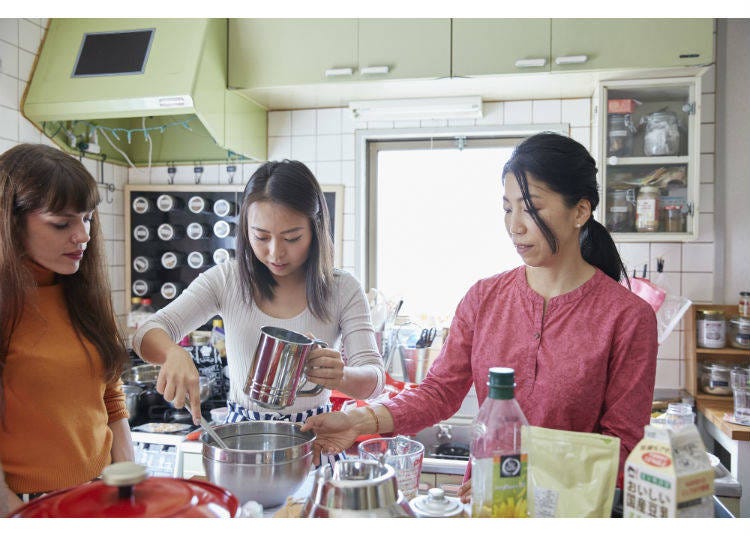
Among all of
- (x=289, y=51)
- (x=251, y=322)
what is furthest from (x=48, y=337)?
(x=289, y=51)

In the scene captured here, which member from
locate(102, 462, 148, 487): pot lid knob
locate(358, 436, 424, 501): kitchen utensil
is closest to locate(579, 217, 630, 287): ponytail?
locate(358, 436, 424, 501): kitchen utensil

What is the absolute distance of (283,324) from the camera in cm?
143

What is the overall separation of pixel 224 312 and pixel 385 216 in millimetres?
1623

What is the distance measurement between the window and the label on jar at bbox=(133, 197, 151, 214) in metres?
1.10

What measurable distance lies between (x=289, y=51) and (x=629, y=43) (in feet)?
4.28

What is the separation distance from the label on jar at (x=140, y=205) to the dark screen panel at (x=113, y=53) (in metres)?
0.71

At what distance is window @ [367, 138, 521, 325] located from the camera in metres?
2.91

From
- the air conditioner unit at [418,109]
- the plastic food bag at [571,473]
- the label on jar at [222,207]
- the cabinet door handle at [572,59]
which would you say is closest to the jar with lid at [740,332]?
the cabinet door handle at [572,59]

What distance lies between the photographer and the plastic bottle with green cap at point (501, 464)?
76cm

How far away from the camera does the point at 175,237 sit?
3.01m

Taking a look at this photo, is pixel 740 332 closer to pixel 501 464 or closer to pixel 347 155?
pixel 347 155

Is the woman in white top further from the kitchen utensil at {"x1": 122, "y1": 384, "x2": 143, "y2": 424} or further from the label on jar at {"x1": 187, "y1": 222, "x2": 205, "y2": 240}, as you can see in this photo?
the label on jar at {"x1": 187, "y1": 222, "x2": 205, "y2": 240}
